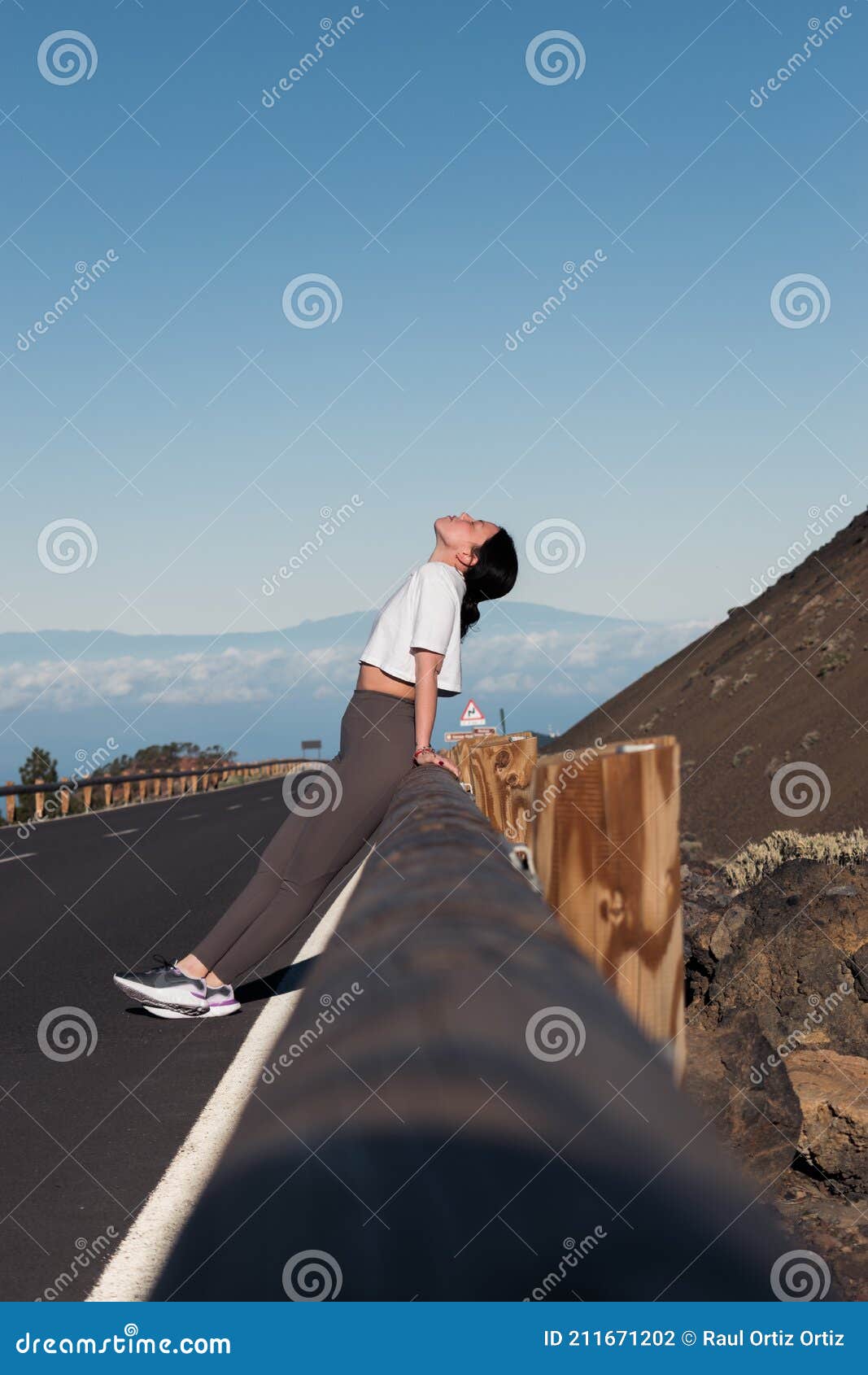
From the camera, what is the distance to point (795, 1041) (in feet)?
20.2

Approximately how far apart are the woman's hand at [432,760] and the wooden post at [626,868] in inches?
52.0

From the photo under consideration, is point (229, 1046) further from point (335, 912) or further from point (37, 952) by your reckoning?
point (335, 912)

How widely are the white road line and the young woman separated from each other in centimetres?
45

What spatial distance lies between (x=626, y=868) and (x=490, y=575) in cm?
265

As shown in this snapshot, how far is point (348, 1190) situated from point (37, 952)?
357 inches

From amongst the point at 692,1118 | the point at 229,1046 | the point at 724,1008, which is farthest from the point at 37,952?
the point at 692,1118

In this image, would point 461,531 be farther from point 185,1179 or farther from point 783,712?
point 783,712

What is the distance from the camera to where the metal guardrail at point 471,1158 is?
2.95 feet

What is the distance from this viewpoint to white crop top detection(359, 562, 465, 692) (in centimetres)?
490

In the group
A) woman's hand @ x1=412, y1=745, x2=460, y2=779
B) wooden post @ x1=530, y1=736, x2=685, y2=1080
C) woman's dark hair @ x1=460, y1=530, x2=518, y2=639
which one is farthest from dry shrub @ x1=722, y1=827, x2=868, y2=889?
wooden post @ x1=530, y1=736, x2=685, y2=1080

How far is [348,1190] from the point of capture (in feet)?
3.21

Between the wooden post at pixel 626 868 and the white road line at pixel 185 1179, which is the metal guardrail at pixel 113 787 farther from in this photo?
the wooden post at pixel 626 868

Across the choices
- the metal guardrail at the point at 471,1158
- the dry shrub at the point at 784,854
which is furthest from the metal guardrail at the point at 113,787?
the metal guardrail at the point at 471,1158

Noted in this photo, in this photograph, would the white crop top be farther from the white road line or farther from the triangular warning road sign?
the triangular warning road sign
